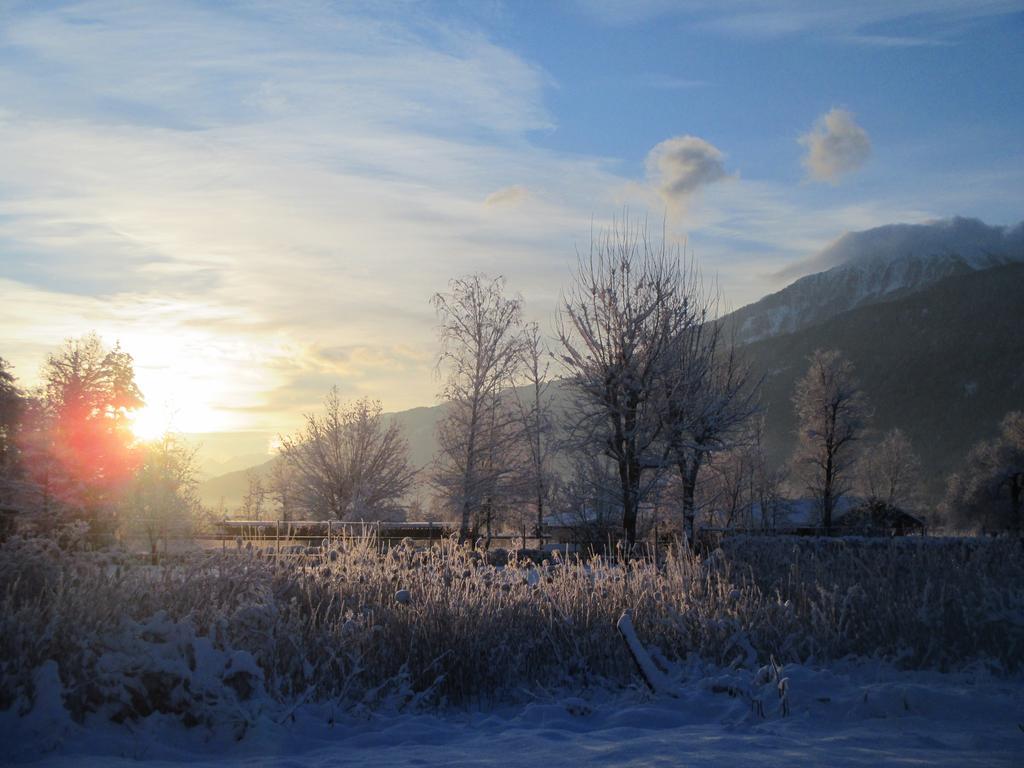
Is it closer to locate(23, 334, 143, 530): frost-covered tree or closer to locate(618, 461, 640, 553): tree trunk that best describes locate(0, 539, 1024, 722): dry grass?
locate(618, 461, 640, 553): tree trunk

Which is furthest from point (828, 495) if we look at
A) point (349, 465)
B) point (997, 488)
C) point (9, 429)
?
point (9, 429)

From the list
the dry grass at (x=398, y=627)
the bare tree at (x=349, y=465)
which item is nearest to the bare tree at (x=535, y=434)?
the bare tree at (x=349, y=465)

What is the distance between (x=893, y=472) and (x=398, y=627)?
70254mm

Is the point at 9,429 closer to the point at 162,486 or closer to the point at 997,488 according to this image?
the point at 162,486

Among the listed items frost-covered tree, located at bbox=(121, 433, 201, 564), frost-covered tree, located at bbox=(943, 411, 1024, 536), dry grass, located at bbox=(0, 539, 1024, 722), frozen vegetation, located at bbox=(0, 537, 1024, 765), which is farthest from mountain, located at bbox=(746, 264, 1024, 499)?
frozen vegetation, located at bbox=(0, 537, 1024, 765)

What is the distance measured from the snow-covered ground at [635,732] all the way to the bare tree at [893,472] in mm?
66394

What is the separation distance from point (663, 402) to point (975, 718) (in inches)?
641

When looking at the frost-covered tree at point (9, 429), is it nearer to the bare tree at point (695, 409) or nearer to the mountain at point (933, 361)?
the bare tree at point (695, 409)

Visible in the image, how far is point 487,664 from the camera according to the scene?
6.70m

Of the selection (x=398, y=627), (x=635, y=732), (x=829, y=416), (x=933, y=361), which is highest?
(x=933, y=361)

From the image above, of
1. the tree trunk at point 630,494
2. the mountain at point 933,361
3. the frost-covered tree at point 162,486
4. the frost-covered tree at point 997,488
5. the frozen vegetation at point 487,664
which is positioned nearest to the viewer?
the frozen vegetation at point 487,664

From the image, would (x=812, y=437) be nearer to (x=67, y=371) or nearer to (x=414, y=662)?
(x=67, y=371)

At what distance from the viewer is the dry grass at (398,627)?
5090 mm

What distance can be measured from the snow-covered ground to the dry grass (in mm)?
246
